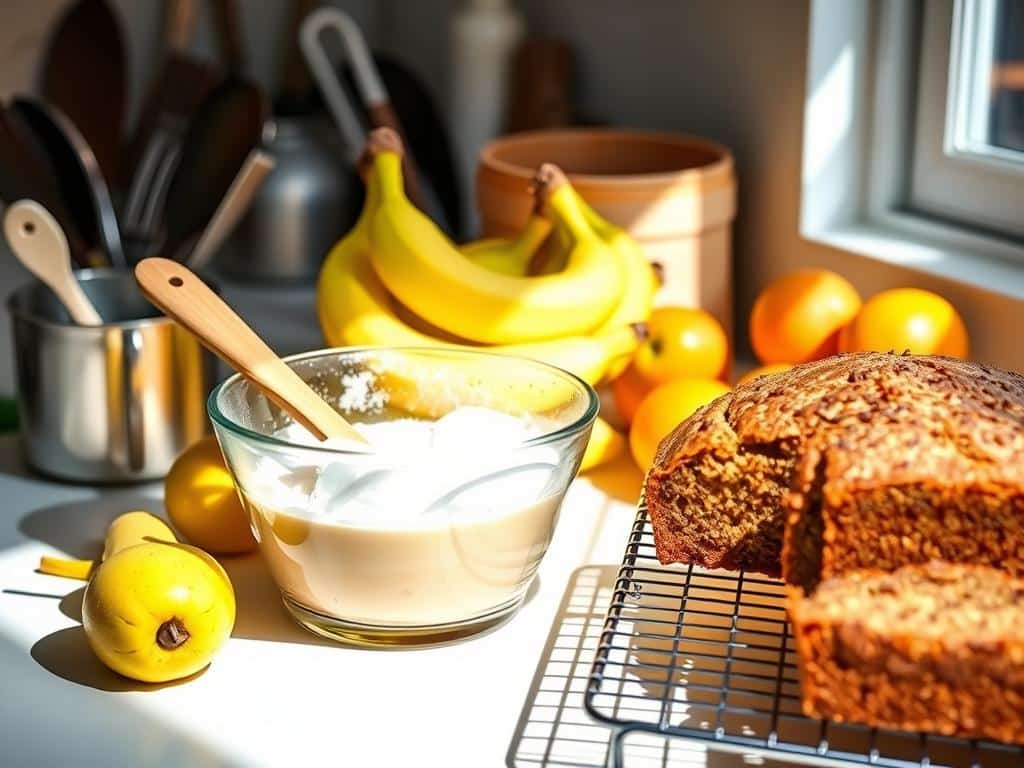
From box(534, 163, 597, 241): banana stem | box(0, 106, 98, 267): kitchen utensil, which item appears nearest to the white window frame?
box(534, 163, 597, 241): banana stem

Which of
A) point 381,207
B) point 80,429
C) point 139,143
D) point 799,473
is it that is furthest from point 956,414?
point 139,143

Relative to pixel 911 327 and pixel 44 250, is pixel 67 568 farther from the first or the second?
pixel 911 327

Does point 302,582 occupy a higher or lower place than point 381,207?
lower

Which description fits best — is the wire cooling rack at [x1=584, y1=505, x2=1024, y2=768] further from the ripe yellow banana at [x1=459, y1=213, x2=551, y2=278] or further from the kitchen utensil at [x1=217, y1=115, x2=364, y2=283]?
the kitchen utensil at [x1=217, y1=115, x2=364, y2=283]

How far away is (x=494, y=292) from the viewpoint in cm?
120

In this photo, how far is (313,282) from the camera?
173 cm

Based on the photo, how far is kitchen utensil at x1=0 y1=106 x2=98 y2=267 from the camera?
1411 mm

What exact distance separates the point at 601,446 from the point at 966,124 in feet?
1.62

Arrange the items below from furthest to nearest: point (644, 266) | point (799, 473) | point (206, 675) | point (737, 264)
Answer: point (737, 264)
point (644, 266)
point (206, 675)
point (799, 473)

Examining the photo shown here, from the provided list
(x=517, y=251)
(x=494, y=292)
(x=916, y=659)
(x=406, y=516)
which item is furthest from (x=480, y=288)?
(x=916, y=659)

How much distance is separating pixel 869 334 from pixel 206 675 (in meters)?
0.63

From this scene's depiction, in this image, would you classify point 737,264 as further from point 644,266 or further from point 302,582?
point 302,582

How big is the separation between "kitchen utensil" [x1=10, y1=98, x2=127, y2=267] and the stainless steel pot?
0.22 metres

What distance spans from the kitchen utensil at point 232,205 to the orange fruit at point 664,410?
Answer: 1.36ft
